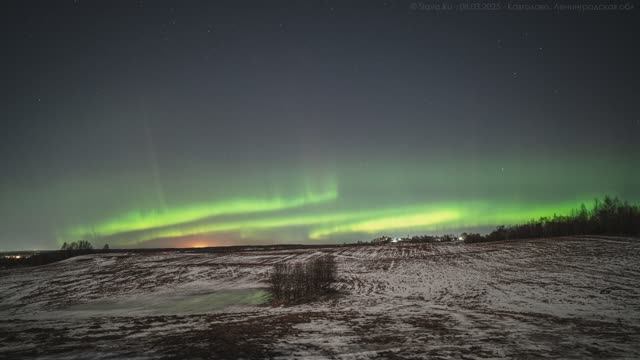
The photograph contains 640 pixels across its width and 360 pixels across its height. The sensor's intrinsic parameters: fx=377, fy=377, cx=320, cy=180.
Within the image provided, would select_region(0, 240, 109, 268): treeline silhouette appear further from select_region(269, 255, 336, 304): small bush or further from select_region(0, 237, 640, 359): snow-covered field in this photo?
select_region(269, 255, 336, 304): small bush

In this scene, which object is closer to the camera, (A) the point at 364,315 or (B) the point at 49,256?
(A) the point at 364,315

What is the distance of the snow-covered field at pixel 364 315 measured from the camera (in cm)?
1179

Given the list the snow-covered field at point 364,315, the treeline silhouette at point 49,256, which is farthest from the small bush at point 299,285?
the treeline silhouette at point 49,256

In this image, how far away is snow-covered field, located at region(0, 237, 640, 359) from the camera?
464 inches

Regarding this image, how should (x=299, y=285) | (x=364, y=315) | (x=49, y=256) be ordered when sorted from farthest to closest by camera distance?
(x=49, y=256) → (x=299, y=285) → (x=364, y=315)

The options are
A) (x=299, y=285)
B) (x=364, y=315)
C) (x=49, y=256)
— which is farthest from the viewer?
(x=49, y=256)

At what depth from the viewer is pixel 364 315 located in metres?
17.5

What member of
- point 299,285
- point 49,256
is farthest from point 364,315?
point 49,256

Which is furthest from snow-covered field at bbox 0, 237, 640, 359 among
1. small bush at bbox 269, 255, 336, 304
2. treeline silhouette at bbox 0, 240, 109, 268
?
treeline silhouette at bbox 0, 240, 109, 268

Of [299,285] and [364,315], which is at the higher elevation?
[299,285]

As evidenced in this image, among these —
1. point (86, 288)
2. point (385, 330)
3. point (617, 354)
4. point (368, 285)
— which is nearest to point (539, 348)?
point (617, 354)

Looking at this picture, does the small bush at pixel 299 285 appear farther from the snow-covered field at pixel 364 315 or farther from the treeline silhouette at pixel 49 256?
the treeline silhouette at pixel 49 256

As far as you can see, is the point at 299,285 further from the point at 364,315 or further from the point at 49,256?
the point at 49,256

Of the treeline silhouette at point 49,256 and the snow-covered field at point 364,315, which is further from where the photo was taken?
the treeline silhouette at point 49,256
